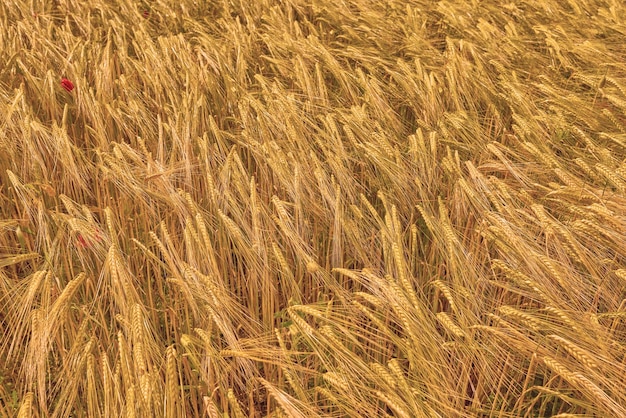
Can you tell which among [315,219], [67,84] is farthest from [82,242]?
[67,84]

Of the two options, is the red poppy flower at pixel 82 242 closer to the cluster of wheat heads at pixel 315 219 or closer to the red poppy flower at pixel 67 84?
the cluster of wheat heads at pixel 315 219

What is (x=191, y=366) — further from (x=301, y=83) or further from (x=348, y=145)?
(x=301, y=83)

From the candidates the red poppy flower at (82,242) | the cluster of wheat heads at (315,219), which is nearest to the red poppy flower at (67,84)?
the cluster of wheat heads at (315,219)

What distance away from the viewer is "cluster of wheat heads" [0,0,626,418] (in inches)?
35.5

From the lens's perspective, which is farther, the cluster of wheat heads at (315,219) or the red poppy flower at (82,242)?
the red poppy flower at (82,242)

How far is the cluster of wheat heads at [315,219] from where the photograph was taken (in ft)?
2.96

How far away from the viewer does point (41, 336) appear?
0.89m

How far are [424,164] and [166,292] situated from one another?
56cm

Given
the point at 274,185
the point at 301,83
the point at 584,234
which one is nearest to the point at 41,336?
the point at 274,185

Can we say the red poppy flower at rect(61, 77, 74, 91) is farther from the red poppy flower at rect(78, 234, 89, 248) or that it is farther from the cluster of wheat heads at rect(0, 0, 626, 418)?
the red poppy flower at rect(78, 234, 89, 248)

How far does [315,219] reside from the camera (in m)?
1.24

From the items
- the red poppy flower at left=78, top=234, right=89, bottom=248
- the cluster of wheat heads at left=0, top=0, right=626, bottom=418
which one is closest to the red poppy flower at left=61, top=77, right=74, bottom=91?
the cluster of wheat heads at left=0, top=0, right=626, bottom=418

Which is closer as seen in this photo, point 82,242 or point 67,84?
point 82,242

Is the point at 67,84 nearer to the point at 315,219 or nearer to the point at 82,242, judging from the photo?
the point at 82,242
